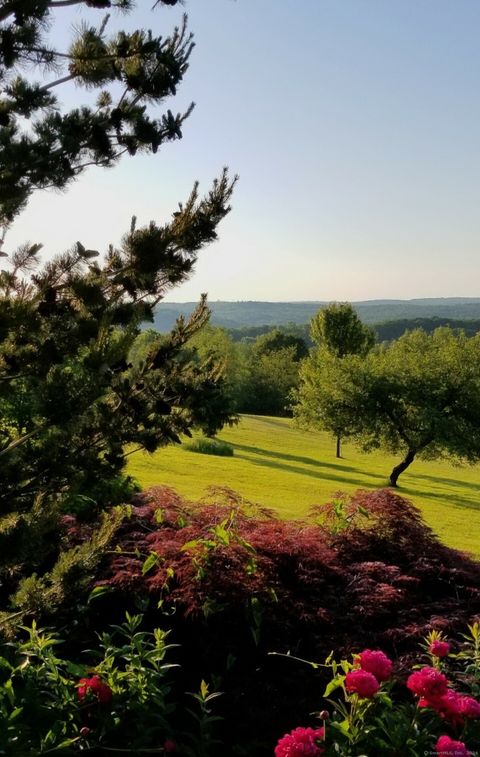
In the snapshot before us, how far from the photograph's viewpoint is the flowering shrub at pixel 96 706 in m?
3.37

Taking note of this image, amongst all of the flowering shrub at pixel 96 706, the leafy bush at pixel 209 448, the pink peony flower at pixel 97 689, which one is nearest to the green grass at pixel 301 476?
the leafy bush at pixel 209 448

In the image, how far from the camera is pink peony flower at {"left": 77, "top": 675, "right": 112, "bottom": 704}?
3426 mm

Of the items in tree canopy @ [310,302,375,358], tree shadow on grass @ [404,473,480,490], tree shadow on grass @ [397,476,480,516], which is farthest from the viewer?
tree canopy @ [310,302,375,358]

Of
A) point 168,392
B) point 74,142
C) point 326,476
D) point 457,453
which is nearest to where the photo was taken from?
point 74,142

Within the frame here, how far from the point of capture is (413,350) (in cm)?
2752

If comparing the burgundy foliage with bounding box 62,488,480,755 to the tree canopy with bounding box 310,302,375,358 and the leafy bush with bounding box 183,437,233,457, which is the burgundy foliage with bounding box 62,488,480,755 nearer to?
the leafy bush with bounding box 183,437,233,457

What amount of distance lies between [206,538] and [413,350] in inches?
949

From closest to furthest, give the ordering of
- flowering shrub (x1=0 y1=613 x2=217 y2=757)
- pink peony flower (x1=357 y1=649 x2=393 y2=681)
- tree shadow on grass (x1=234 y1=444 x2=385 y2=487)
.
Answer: pink peony flower (x1=357 y1=649 x2=393 y2=681) < flowering shrub (x1=0 y1=613 x2=217 y2=757) < tree shadow on grass (x1=234 y1=444 x2=385 y2=487)

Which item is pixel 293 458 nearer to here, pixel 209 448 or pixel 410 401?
pixel 209 448

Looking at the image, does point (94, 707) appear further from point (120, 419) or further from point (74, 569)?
point (120, 419)

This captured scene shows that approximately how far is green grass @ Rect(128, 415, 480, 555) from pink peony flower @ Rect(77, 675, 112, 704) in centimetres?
298

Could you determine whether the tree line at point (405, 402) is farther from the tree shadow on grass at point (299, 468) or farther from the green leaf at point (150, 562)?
the green leaf at point (150, 562)

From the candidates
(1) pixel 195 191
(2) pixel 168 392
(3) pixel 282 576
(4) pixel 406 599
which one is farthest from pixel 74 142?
(4) pixel 406 599

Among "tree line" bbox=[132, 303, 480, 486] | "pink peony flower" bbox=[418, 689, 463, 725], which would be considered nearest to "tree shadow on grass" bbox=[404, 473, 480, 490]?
"tree line" bbox=[132, 303, 480, 486]
